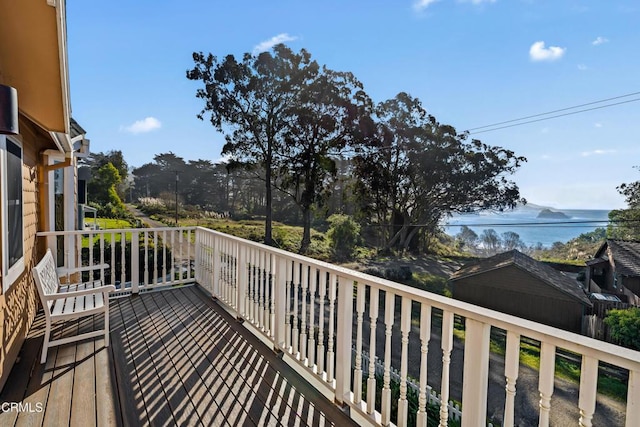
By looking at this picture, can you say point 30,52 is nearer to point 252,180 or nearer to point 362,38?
point 362,38

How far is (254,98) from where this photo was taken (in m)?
17.5

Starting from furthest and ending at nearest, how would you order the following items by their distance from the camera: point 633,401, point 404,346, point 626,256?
point 626,256, point 404,346, point 633,401

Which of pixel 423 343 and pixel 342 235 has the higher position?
pixel 423 343

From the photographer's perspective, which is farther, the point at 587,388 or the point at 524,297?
the point at 524,297

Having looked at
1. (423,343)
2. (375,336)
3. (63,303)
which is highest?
(423,343)

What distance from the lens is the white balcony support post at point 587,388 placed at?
96 centimetres

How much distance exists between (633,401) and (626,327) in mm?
15455

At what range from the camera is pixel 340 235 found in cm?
2112

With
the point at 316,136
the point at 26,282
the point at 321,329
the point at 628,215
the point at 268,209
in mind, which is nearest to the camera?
the point at 321,329

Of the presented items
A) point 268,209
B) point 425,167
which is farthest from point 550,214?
point 268,209

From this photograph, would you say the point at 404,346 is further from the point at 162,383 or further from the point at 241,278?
the point at 241,278

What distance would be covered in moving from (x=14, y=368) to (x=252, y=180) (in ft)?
57.6

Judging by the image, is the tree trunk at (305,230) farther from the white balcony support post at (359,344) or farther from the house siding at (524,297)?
the white balcony support post at (359,344)

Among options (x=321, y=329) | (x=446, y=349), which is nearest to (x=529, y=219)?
(x=321, y=329)
